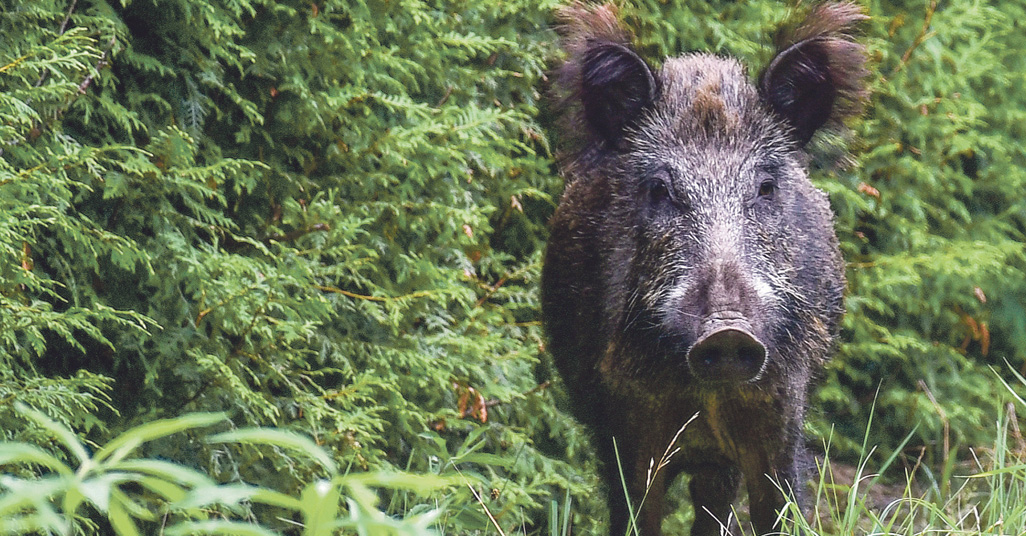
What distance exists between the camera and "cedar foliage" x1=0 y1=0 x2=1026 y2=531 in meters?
3.47

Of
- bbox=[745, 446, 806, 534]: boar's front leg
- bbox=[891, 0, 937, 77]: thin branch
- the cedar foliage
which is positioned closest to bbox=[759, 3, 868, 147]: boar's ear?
the cedar foliage

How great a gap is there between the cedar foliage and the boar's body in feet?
1.01

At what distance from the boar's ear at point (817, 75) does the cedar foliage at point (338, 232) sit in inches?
8.0

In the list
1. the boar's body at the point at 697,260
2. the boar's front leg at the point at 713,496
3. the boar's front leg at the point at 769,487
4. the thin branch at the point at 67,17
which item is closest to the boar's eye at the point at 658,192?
the boar's body at the point at 697,260

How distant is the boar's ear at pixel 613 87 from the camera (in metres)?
4.35

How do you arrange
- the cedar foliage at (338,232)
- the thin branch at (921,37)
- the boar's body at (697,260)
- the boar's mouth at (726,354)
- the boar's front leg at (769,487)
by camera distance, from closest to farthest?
the boar's mouth at (726,354), the cedar foliage at (338,232), the boar's body at (697,260), the boar's front leg at (769,487), the thin branch at (921,37)

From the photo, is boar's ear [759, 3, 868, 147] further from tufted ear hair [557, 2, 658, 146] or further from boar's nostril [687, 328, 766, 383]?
boar's nostril [687, 328, 766, 383]

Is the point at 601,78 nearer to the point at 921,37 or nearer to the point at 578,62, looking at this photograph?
the point at 578,62

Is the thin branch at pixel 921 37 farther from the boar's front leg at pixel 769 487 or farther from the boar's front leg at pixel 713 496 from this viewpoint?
the boar's front leg at pixel 769 487

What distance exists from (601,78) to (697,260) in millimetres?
1022

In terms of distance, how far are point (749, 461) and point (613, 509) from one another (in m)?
0.54

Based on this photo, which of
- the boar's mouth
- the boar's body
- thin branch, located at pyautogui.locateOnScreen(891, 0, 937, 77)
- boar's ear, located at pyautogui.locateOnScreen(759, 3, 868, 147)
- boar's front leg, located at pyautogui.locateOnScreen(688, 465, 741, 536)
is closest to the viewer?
the boar's mouth

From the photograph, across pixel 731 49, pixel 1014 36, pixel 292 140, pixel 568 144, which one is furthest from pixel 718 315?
pixel 1014 36

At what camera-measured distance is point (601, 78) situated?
14.5ft
